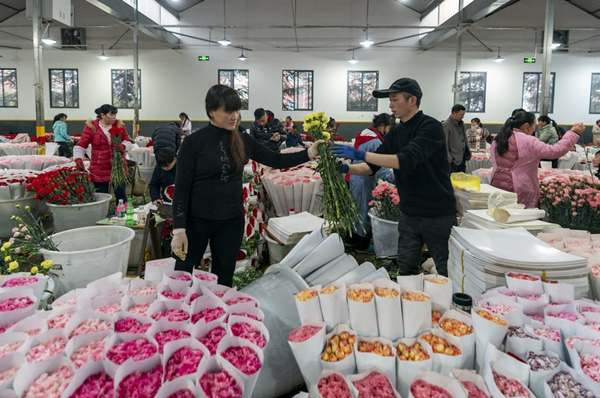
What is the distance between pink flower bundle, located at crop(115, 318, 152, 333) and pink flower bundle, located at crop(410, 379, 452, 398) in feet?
2.62

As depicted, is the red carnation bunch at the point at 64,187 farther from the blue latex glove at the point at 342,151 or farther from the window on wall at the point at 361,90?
the window on wall at the point at 361,90

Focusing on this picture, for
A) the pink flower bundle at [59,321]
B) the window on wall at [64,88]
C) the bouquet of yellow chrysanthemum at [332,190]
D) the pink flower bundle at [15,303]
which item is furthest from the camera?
the window on wall at [64,88]

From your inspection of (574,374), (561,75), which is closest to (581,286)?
(574,374)

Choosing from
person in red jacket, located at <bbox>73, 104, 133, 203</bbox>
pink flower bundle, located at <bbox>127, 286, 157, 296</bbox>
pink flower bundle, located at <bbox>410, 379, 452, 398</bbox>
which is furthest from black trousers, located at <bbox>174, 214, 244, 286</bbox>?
person in red jacket, located at <bbox>73, 104, 133, 203</bbox>

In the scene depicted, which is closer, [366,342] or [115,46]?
[366,342]

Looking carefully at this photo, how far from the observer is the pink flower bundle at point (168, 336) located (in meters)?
1.23

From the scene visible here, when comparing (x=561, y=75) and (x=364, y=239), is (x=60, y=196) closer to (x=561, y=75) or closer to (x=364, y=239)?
(x=364, y=239)

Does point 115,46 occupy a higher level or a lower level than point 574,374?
higher

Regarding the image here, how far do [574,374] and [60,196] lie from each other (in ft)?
12.7

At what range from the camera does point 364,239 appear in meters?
4.39

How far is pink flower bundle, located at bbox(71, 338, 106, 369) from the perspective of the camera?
114 cm

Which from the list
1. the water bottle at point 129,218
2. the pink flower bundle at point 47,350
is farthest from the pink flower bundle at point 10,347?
the water bottle at point 129,218

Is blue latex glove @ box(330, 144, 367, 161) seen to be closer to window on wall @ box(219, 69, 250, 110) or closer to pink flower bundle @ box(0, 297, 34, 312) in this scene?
pink flower bundle @ box(0, 297, 34, 312)

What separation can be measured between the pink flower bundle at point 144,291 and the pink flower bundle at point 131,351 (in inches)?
13.0
